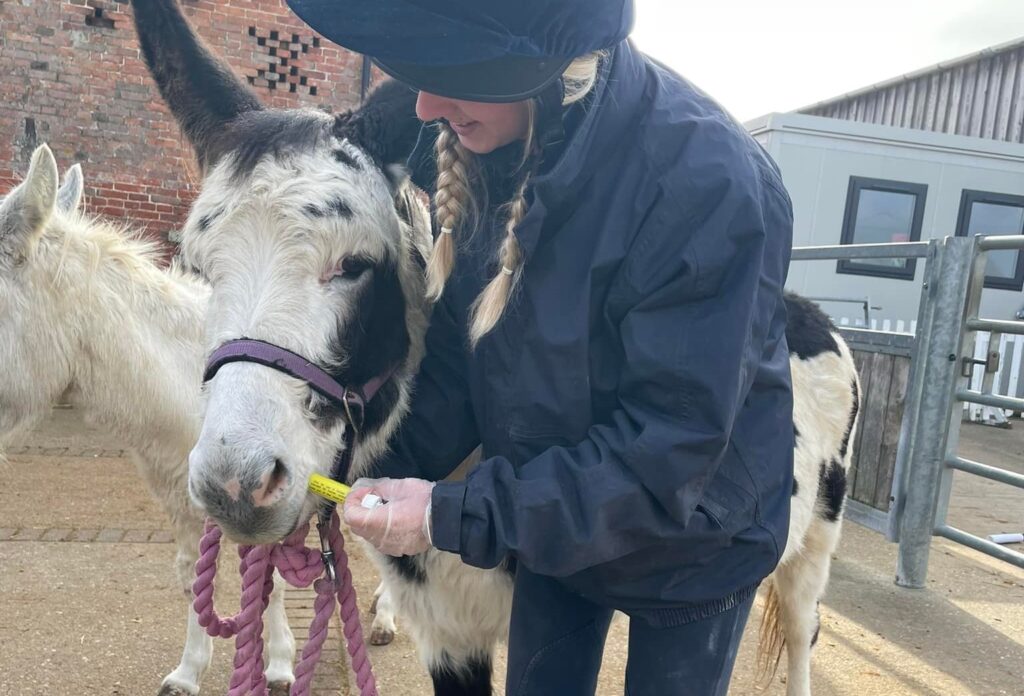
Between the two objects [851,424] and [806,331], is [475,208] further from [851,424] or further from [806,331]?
[851,424]

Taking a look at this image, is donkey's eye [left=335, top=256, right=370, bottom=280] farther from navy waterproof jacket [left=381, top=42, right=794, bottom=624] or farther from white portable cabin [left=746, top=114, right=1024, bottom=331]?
white portable cabin [left=746, top=114, right=1024, bottom=331]

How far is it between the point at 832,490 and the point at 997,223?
9.59 meters

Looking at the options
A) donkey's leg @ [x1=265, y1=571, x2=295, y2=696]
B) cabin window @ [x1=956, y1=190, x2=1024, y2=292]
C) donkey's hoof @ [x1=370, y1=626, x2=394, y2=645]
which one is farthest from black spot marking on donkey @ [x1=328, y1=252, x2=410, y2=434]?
cabin window @ [x1=956, y1=190, x2=1024, y2=292]

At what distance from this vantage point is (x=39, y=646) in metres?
3.15

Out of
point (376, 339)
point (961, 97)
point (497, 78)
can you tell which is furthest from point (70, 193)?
point (961, 97)

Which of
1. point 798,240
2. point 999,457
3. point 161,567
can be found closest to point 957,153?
point 798,240

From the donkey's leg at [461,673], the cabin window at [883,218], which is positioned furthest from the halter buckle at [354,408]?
the cabin window at [883,218]

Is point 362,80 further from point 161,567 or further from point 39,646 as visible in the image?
point 39,646

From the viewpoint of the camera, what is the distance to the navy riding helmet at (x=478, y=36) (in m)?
1.17

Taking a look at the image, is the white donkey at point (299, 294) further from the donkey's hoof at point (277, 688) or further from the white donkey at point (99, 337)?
the donkey's hoof at point (277, 688)

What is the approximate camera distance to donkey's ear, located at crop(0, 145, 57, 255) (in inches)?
97.8

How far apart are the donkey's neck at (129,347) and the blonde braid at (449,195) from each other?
149 centimetres

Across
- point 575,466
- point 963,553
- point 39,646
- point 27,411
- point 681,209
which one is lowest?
point 39,646

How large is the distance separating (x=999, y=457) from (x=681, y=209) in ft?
27.0
